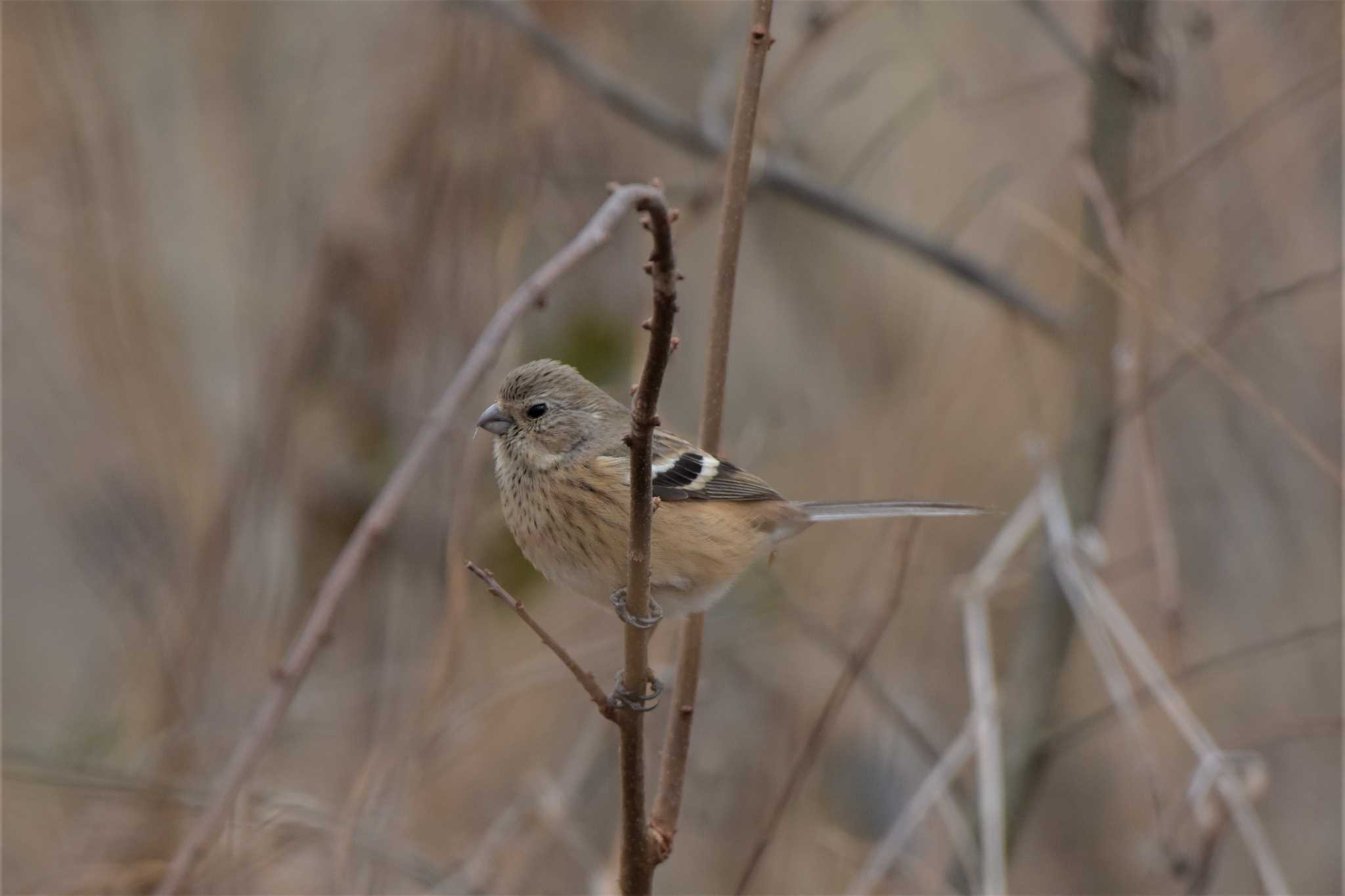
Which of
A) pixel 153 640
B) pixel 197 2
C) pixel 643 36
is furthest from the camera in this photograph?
pixel 643 36

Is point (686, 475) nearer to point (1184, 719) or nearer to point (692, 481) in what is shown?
point (692, 481)

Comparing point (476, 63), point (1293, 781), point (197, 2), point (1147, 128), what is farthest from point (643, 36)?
point (1293, 781)

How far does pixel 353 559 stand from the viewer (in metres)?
2.46

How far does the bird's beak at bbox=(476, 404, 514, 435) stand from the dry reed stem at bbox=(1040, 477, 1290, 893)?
5.97ft

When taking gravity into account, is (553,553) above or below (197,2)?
below

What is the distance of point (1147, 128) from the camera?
192 inches

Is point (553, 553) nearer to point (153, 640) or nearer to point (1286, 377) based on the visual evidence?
point (153, 640)

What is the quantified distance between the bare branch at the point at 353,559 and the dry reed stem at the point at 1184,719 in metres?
2.12

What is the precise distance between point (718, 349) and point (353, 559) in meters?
0.97

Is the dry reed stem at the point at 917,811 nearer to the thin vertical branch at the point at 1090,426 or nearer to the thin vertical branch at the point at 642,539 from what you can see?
the thin vertical branch at the point at 1090,426

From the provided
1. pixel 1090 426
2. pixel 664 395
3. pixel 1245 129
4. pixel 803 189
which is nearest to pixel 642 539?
pixel 1090 426

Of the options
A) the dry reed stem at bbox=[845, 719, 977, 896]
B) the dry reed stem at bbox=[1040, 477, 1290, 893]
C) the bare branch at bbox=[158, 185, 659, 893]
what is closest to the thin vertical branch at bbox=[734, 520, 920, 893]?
the dry reed stem at bbox=[845, 719, 977, 896]

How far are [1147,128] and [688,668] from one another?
3.18m

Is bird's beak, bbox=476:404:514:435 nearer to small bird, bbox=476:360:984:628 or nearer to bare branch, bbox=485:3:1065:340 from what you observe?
small bird, bbox=476:360:984:628
